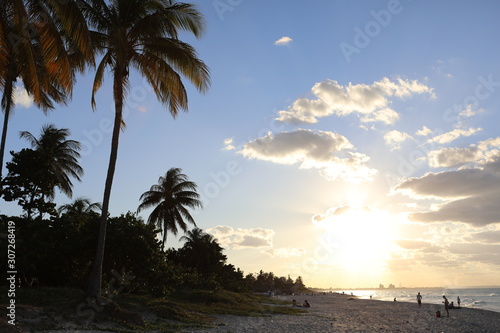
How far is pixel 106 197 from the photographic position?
15570 mm

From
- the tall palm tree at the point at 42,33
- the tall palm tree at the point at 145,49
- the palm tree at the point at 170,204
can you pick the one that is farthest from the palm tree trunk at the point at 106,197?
the palm tree at the point at 170,204

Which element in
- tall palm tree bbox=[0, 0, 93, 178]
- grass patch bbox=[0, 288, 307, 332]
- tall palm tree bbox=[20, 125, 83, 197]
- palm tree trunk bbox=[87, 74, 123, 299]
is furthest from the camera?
tall palm tree bbox=[20, 125, 83, 197]

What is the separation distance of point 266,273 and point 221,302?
112 metres

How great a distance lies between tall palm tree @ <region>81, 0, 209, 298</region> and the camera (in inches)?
621

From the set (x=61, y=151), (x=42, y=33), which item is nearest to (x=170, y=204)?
(x=61, y=151)

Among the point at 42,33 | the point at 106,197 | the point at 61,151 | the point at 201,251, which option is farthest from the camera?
the point at 201,251

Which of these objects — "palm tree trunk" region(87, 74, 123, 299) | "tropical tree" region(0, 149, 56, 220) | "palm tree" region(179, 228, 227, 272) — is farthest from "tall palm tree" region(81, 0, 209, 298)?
"palm tree" region(179, 228, 227, 272)

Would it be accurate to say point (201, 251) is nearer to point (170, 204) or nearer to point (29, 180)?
point (170, 204)

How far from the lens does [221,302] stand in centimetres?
2658

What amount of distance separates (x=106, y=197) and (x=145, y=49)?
6682mm

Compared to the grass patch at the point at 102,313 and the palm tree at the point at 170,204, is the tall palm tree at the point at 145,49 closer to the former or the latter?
the grass patch at the point at 102,313

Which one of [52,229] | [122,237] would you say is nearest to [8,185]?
[52,229]

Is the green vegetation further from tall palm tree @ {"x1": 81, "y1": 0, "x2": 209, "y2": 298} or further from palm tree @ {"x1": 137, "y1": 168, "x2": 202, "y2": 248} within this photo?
palm tree @ {"x1": 137, "y1": 168, "x2": 202, "y2": 248}

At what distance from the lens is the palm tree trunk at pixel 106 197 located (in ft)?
48.9
